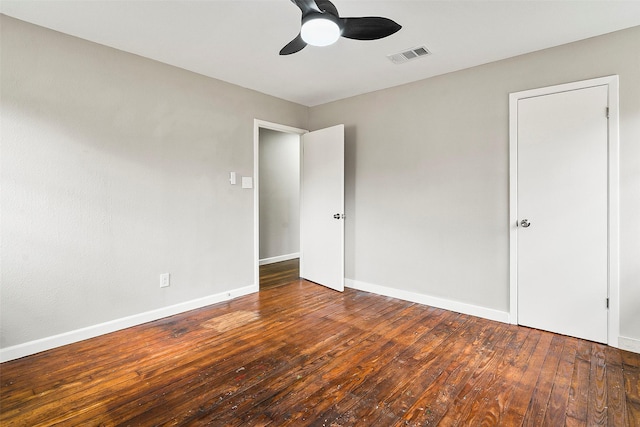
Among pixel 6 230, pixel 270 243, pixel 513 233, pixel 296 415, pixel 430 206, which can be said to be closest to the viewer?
pixel 296 415

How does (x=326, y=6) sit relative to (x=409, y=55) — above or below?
below

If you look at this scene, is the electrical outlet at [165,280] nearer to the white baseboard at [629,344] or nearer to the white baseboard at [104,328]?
the white baseboard at [104,328]

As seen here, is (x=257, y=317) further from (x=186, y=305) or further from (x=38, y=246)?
(x=38, y=246)

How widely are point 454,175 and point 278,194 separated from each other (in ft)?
11.2

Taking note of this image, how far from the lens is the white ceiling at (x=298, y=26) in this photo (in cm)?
223

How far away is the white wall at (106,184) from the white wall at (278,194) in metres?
1.91

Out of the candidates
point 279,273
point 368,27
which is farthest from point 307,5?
point 279,273

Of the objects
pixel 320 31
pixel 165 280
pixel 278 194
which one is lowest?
pixel 165 280

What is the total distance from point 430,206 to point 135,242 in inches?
119

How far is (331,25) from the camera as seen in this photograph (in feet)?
5.85

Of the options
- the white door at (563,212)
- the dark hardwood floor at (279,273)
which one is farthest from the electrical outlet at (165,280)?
the white door at (563,212)

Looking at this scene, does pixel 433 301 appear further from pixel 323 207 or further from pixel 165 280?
pixel 165 280

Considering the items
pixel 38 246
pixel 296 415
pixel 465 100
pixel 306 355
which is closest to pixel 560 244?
pixel 465 100

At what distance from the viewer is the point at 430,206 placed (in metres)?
3.56
